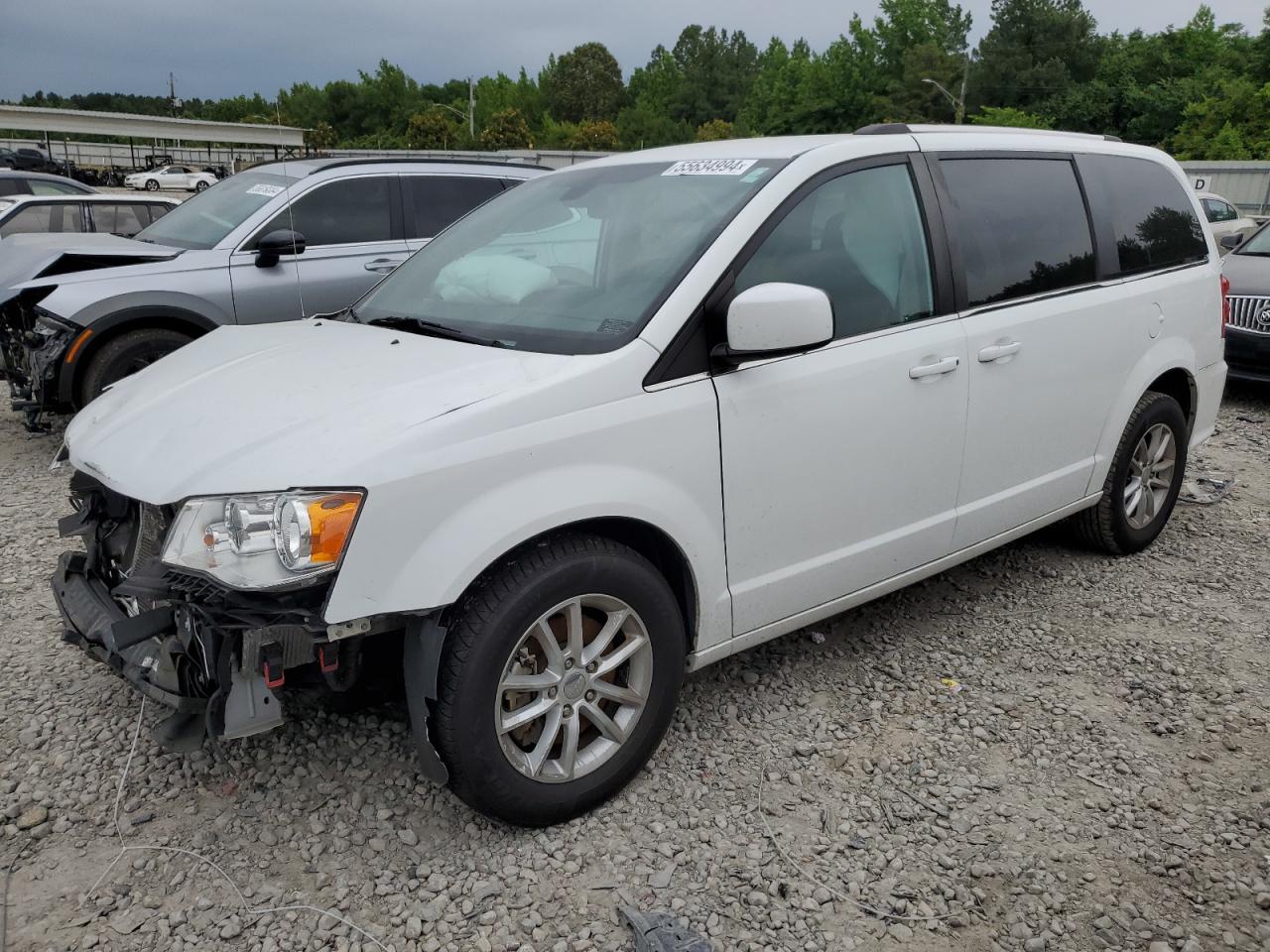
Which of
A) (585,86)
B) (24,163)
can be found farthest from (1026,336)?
(585,86)

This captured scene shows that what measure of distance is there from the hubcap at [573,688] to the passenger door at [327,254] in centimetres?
456

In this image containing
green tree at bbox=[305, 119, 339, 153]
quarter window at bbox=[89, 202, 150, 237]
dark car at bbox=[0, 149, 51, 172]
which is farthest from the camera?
green tree at bbox=[305, 119, 339, 153]

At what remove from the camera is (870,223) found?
11.3ft

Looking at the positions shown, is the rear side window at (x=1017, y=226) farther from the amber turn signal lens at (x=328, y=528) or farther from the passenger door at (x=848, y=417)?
the amber turn signal lens at (x=328, y=528)

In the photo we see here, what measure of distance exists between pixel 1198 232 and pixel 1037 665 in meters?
2.41

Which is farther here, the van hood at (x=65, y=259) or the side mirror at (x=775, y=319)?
the van hood at (x=65, y=259)

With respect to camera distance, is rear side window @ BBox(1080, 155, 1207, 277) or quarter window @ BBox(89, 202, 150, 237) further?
quarter window @ BBox(89, 202, 150, 237)

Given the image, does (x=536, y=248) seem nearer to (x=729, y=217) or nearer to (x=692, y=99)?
(x=729, y=217)

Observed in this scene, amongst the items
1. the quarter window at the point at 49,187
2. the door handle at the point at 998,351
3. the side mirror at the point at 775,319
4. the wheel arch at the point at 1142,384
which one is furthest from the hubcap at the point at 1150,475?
the quarter window at the point at 49,187

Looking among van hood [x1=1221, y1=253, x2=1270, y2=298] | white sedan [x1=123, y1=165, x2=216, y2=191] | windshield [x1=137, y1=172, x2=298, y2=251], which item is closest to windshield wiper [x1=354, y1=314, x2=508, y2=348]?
windshield [x1=137, y1=172, x2=298, y2=251]

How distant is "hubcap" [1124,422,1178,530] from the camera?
4762 mm

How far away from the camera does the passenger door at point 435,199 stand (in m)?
7.48

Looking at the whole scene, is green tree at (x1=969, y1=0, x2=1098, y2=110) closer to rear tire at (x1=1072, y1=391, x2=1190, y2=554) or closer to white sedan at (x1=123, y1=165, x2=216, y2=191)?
white sedan at (x1=123, y1=165, x2=216, y2=191)

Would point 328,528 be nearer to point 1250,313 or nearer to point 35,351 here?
point 35,351
